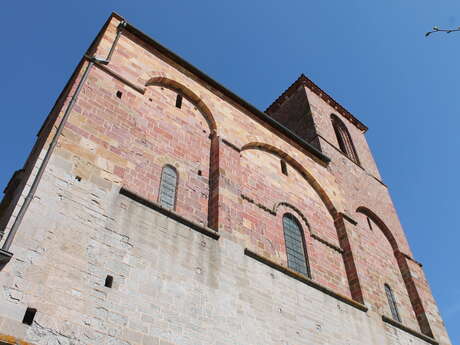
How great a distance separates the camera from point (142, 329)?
5.74 m

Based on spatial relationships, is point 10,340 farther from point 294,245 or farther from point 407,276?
point 407,276

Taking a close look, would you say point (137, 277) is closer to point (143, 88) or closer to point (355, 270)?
point (143, 88)

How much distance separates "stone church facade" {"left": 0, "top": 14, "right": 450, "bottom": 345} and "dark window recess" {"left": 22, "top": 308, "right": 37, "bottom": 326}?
0.02 metres

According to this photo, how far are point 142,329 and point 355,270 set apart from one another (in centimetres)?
604

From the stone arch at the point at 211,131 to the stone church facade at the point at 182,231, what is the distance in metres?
0.04

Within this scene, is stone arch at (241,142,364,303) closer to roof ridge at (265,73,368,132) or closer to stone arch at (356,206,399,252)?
stone arch at (356,206,399,252)

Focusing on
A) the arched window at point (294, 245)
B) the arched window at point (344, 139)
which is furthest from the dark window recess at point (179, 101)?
the arched window at point (344, 139)

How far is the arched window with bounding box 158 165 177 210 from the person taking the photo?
8070 millimetres

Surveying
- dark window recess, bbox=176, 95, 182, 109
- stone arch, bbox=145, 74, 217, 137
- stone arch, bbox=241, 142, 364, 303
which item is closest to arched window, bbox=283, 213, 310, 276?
stone arch, bbox=241, 142, 364, 303

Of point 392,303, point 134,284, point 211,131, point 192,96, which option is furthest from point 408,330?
point 192,96

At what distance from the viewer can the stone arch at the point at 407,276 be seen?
11.5 metres

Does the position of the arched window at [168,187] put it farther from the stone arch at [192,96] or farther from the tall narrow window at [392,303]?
the tall narrow window at [392,303]

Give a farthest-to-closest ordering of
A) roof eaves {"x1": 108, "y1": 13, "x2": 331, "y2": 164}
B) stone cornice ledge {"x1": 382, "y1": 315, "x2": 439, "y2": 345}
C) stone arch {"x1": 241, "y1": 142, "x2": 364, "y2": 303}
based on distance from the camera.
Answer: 1. roof eaves {"x1": 108, "y1": 13, "x2": 331, "y2": 164}
2. stone arch {"x1": 241, "y1": 142, "x2": 364, "y2": 303}
3. stone cornice ledge {"x1": 382, "y1": 315, "x2": 439, "y2": 345}

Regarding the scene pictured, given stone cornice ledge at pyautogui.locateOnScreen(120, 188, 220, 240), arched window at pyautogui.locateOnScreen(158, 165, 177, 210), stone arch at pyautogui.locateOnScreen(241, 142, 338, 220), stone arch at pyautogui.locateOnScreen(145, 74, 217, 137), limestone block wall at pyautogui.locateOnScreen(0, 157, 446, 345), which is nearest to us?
limestone block wall at pyautogui.locateOnScreen(0, 157, 446, 345)
